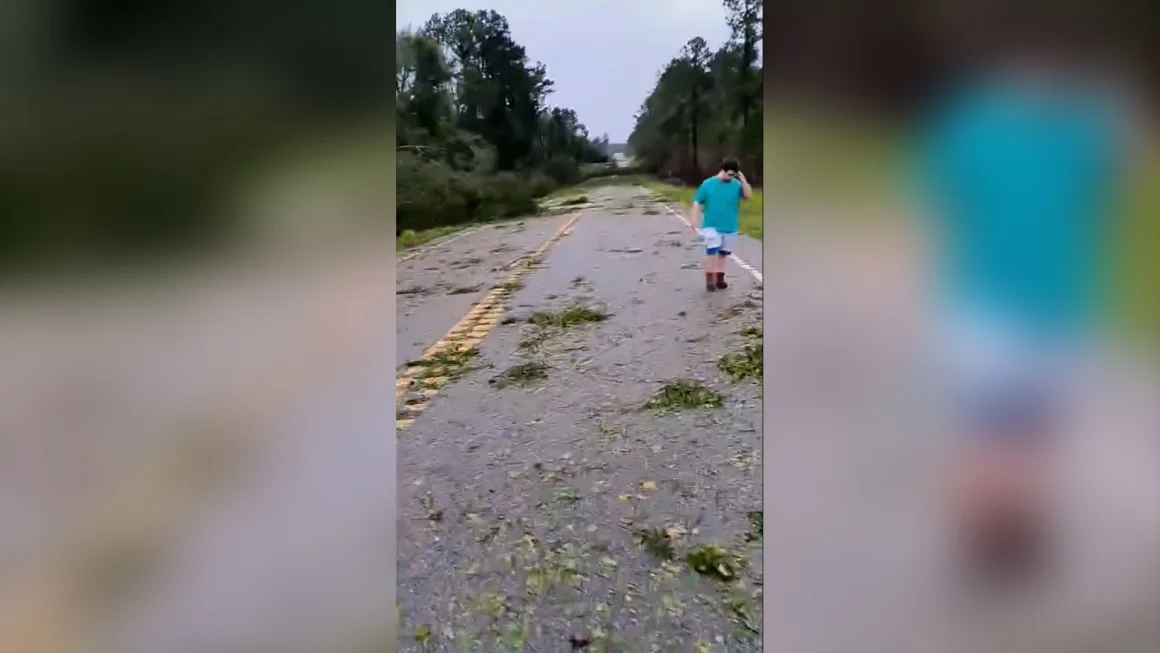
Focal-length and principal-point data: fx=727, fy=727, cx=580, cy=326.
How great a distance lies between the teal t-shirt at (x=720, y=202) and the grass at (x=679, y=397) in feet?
0.93

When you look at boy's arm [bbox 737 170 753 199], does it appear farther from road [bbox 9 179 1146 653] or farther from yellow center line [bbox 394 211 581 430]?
yellow center line [bbox 394 211 581 430]

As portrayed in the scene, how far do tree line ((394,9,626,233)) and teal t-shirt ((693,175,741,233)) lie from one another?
0.20 metres

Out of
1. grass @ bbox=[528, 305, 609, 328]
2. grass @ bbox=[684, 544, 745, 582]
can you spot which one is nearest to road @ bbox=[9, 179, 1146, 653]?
grass @ bbox=[684, 544, 745, 582]

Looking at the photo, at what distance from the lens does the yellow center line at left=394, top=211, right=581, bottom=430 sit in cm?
130

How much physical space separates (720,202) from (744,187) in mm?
62

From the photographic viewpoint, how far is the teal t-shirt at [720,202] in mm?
1256

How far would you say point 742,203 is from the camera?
4.08ft
